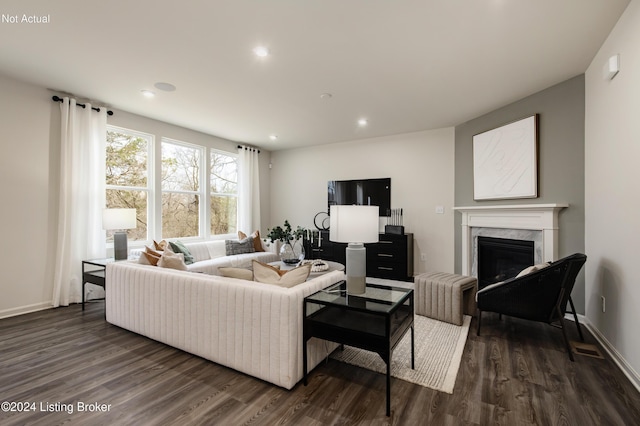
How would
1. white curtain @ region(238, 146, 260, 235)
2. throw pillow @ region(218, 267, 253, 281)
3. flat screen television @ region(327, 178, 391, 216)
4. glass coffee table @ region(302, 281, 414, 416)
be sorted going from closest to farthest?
glass coffee table @ region(302, 281, 414, 416), throw pillow @ region(218, 267, 253, 281), flat screen television @ region(327, 178, 391, 216), white curtain @ region(238, 146, 260, 235)

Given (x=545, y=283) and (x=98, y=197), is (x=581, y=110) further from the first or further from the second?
(x=98, y=197)

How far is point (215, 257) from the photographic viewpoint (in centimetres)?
500

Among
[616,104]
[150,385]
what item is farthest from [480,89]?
[150,385]

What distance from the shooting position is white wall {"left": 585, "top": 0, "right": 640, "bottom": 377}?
81.4 inches

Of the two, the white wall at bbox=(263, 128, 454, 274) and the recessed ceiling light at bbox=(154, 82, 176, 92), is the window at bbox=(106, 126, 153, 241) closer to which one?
the recessed ceiling light at bbox=(154, 82, 176, 92)

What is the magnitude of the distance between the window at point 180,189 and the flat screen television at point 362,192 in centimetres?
247

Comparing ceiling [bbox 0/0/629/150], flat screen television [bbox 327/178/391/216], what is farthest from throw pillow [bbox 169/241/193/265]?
flat screen television [bbox 327/178/391/216]

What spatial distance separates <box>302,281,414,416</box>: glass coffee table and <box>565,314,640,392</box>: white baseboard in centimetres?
145

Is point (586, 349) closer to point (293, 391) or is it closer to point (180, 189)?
point (293, 391)

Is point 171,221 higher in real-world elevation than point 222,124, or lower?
lower

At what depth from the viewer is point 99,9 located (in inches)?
82.3

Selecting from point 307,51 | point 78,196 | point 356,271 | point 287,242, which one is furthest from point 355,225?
point 78,196

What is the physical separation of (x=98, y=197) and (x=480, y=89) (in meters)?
4.93

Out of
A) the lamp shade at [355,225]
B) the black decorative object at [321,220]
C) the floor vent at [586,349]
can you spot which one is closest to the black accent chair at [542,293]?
the floor vent at [586,349]
